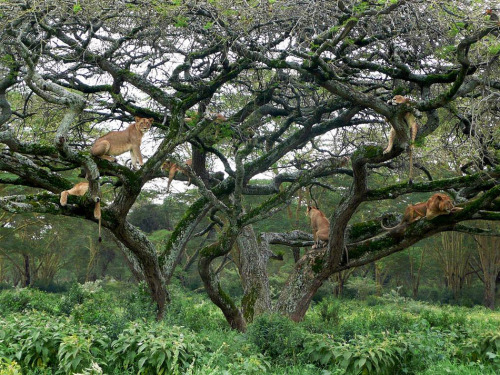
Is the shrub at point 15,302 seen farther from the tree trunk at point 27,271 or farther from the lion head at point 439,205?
the tree trunk at point 27,271

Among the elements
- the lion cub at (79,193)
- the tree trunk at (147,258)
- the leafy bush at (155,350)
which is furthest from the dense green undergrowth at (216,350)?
the lion cub at (79,193)

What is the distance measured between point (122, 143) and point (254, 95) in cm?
475

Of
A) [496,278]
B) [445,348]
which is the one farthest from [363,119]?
[496,278]

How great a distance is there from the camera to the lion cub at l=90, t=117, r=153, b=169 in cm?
860

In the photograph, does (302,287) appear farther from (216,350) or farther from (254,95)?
(254,95)

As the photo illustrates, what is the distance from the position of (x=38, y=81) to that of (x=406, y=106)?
18.4ft

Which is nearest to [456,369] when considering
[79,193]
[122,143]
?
[122,143]

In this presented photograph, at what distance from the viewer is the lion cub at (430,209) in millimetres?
9484

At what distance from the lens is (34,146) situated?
859 cm

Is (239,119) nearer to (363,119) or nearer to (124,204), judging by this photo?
(363,119)

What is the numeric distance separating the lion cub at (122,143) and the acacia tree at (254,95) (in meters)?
0.23

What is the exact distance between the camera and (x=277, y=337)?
8211 mm

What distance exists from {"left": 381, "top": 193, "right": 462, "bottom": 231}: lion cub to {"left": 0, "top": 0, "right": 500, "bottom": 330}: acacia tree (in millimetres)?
161

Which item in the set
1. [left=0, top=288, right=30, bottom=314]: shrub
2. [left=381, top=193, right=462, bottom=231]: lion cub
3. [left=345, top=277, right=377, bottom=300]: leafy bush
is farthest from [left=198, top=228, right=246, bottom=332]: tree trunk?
[left=345, top=277, right=377, bottom=300]: leafy bush
